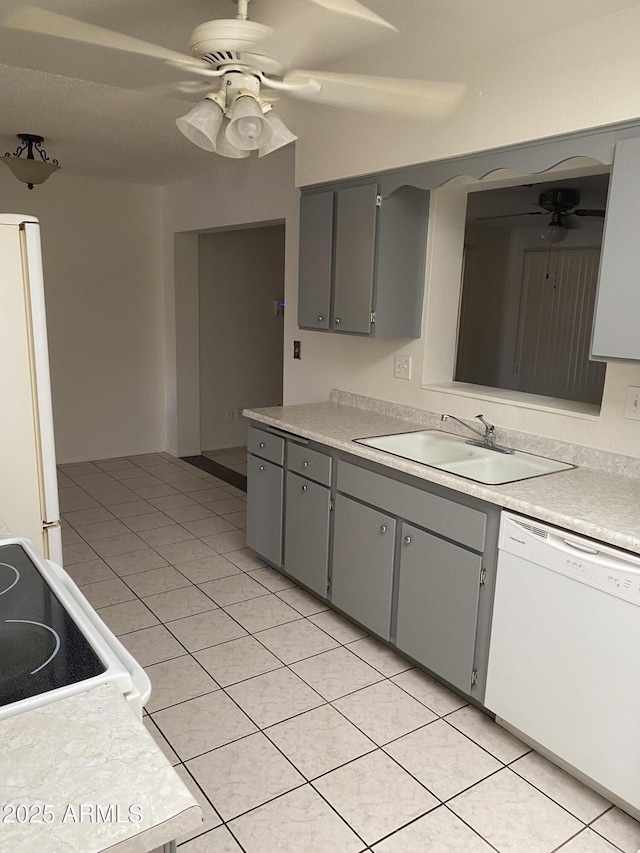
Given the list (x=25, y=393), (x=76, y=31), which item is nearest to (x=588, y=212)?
(x=76, y=31)

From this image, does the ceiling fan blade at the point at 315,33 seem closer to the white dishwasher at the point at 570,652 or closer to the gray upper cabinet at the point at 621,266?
the gray upper cabinet at the point at 621,266

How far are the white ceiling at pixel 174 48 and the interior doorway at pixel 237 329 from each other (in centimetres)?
226

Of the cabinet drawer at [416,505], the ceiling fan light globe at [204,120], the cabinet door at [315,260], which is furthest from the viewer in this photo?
the cabinet door at [315,260]

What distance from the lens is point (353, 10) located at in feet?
6.56

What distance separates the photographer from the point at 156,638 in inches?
112

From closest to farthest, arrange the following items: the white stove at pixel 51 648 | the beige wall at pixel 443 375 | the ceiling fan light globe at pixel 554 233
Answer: the white stove at pixel 51 648, the beige wall at pixel 443 375, the ceiling fan light globe at pixel 554 233

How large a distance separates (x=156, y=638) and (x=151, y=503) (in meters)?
1.93

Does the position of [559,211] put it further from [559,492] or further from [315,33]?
[559,492]

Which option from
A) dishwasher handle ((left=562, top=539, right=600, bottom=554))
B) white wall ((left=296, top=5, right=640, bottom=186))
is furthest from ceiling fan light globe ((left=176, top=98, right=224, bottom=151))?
dishwasher handle ((left=562, top=539, right=600, bottom=554))

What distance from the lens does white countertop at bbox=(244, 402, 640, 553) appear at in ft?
6.16

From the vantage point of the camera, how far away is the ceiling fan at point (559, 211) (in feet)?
14.0

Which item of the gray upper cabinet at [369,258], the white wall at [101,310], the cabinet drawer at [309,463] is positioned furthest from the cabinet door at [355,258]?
the white wall at [101,310]

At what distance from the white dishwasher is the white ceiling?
1.64m

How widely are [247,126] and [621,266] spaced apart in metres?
1.26
